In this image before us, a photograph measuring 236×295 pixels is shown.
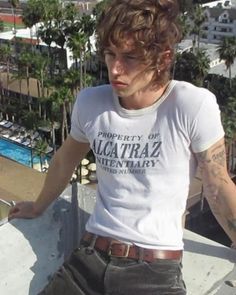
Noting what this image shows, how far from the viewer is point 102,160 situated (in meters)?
3.55

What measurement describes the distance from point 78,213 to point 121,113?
137cm

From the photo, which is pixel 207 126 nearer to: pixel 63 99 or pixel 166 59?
pixel 166 59

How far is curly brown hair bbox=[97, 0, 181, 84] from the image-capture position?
299 cm

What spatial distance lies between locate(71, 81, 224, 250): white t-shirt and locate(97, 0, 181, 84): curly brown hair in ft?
1.09

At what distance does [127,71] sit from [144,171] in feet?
2.26

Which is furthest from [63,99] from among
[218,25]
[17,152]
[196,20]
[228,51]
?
[218,25]

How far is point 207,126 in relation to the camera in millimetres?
3166

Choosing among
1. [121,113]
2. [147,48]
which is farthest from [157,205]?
[147,48]

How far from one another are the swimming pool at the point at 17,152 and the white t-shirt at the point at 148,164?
33038 mm

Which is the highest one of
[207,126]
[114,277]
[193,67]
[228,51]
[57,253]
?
[207,126]

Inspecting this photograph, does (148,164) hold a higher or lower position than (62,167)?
higher

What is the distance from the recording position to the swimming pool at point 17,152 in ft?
120

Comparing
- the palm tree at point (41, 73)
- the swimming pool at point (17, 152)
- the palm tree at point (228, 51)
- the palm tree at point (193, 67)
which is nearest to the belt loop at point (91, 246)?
the swimming pool at point (17, 152)

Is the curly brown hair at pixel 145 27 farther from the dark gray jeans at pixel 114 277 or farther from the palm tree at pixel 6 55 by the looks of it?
the palm tree at pixel 6 55
